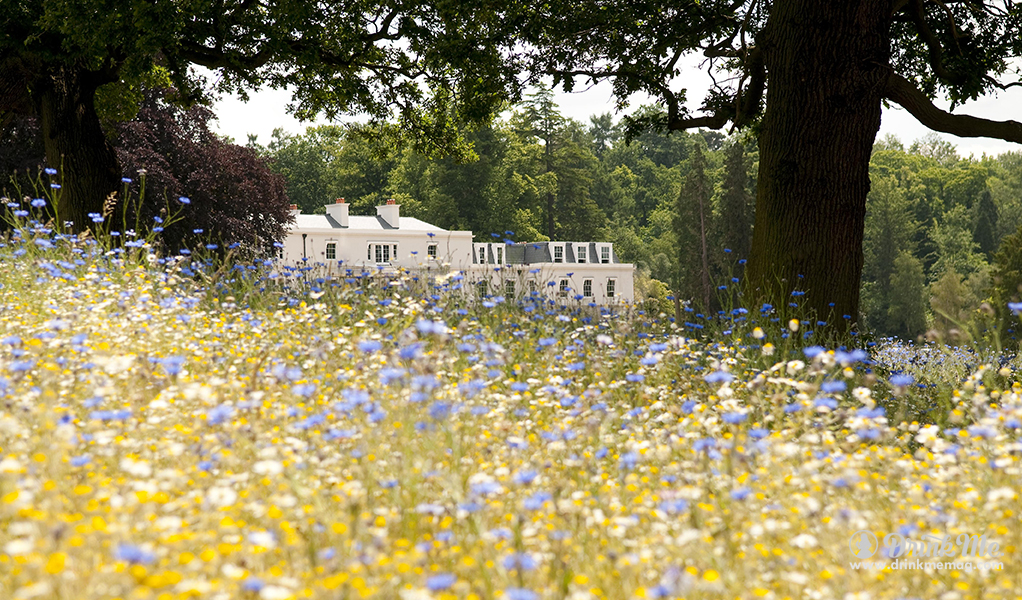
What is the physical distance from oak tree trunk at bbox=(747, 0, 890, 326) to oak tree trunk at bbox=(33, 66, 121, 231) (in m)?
9.08

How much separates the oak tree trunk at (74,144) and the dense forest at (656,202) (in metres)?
31.6

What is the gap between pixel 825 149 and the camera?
8328 mm

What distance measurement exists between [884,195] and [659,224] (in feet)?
65.7

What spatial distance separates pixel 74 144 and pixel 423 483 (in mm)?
10367

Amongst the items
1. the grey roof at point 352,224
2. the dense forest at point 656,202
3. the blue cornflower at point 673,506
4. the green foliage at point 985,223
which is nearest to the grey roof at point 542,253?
the dense forest at point 656,202

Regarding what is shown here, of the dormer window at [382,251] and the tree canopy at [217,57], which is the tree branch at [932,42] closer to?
the tree canopy at [217,57]

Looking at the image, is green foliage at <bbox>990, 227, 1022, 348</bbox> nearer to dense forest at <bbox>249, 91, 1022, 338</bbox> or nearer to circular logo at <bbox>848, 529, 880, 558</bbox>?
dense forest at <bbox>249, 91, 1022, 338</bbox>

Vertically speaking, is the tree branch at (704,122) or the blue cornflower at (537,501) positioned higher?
the tree branch at (704,122)

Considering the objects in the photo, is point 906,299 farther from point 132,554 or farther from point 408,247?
point 132,554

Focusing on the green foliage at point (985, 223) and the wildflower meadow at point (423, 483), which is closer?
the wildflower meadow at point (423, 483)

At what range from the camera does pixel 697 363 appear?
6.45m

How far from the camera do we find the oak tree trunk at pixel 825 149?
27.3ft

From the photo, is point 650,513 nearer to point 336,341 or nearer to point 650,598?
point 650,598

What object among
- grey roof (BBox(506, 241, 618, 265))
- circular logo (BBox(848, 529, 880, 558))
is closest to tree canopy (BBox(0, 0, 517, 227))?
circular logo (BBox(848, 529, 880, 558))
